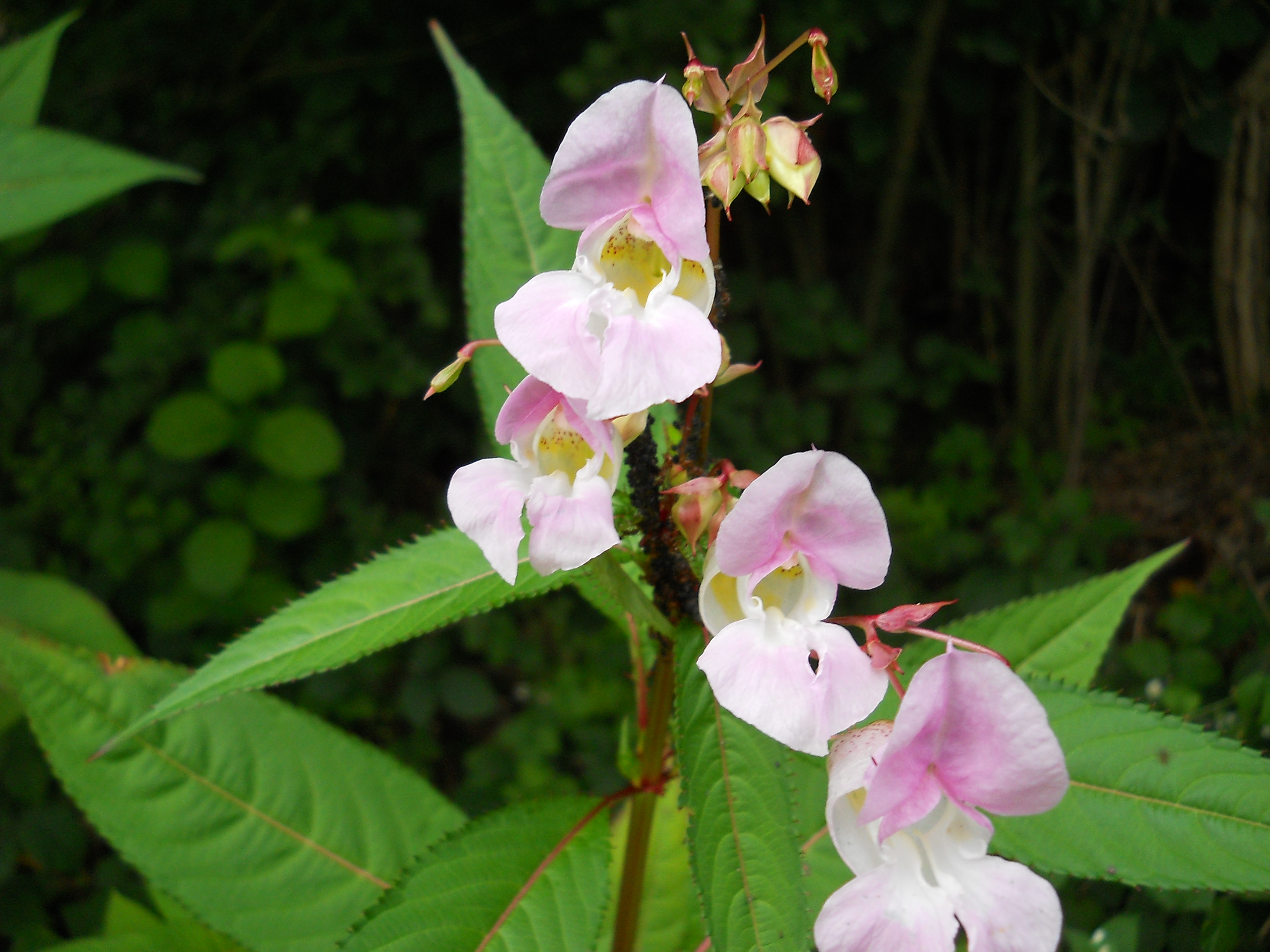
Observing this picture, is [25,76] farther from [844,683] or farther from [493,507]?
[844,683]

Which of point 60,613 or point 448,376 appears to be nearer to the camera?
point 448,376

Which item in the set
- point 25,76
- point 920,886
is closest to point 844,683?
point 920,886

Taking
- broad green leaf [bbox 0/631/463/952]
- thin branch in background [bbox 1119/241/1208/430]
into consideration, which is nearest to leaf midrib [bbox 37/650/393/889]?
broad green leaf [bbox 0/631/463/952]

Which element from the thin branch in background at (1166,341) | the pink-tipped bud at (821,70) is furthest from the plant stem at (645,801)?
the thin branch in background at (1166,341)

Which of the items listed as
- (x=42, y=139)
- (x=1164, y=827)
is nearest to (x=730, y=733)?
(x=1164, y=827)

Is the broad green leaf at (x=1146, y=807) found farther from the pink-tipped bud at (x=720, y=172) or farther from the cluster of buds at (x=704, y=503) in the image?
the pink-tipped bud at (x=720, y=172)

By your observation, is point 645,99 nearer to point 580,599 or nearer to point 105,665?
point 105,665
